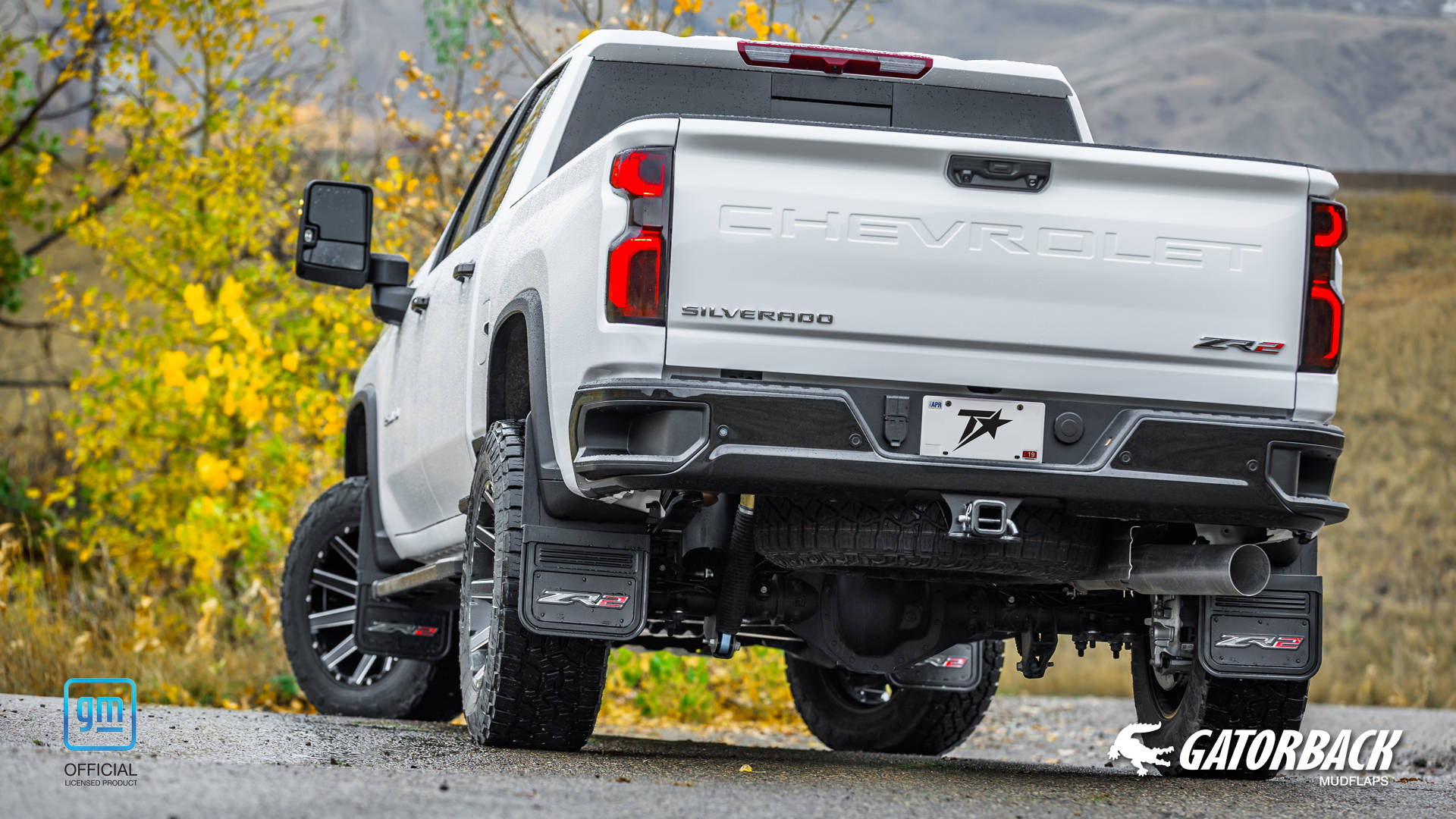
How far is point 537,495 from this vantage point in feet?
13.9

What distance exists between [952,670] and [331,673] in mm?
2859

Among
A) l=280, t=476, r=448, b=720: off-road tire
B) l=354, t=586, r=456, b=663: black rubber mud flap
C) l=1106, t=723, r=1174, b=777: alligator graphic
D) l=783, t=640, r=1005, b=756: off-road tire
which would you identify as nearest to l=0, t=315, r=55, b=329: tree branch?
l=280, t=476, r=448, b=720: off-road tire

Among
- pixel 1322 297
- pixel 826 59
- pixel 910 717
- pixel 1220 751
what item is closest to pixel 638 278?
pixel 826 59

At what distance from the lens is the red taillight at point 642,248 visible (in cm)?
380

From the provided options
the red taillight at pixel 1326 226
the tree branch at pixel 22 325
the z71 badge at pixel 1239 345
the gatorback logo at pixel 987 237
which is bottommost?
the tree branch at pixel 22 325

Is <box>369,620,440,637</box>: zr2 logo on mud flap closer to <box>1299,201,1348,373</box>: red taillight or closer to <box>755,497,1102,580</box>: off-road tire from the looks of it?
<box>755,497,1102,580</box>: off-road tire

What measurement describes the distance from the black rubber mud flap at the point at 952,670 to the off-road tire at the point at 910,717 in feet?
0.22

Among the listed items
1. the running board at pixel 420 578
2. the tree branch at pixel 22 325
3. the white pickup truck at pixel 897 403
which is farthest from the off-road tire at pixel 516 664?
Result: the tree branch at pixel 22 325

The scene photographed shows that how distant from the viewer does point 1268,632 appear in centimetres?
441

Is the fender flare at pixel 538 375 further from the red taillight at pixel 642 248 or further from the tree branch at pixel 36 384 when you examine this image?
the tree branch at pixel 36 384

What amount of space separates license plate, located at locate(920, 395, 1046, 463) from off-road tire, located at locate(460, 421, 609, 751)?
3.77 ft

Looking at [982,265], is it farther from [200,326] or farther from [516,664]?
[200,326]

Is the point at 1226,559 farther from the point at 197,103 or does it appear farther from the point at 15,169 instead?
the point at 15,169

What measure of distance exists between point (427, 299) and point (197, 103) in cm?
861
